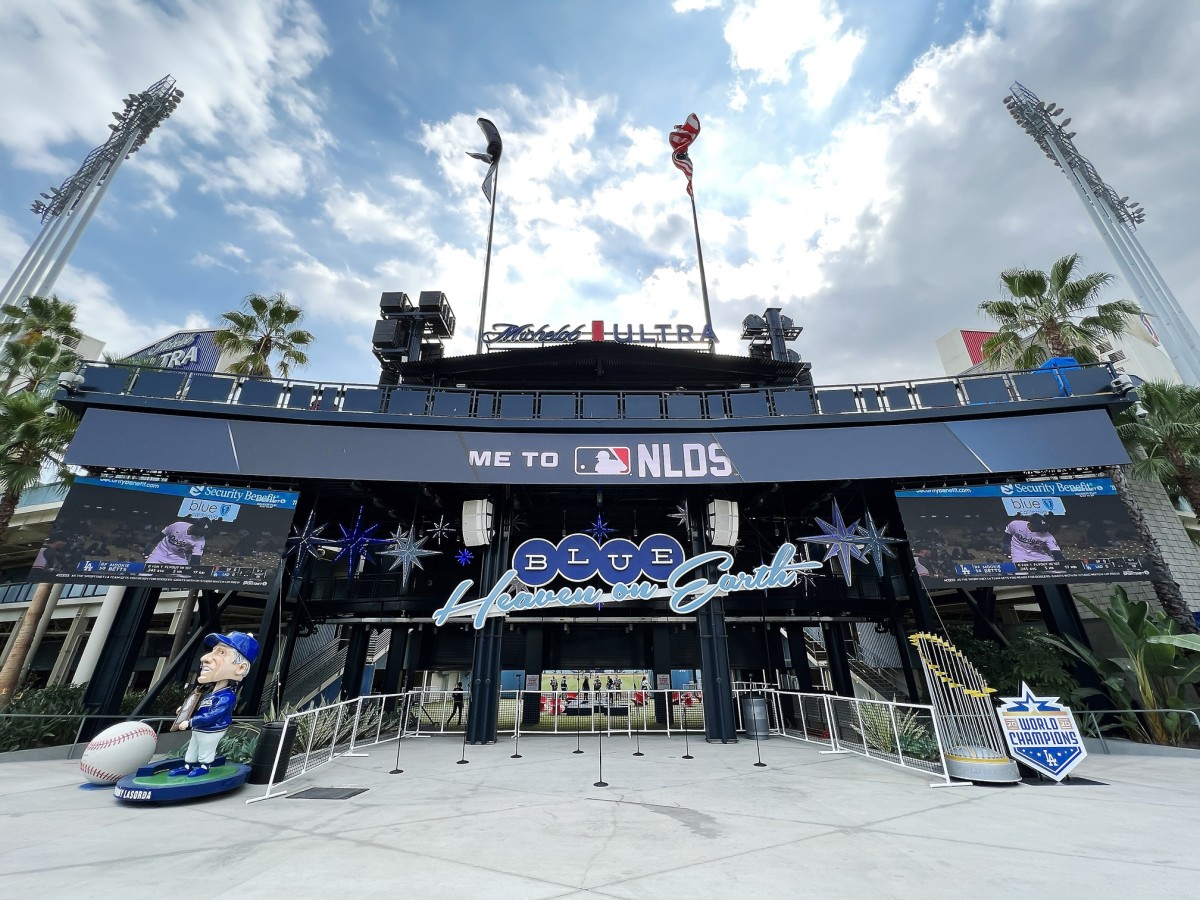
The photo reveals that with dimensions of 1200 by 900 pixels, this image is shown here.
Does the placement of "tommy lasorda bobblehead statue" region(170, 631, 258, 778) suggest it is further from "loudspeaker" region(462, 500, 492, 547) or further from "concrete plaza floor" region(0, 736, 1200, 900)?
"loudspeaker" region(462, 500, 492, 547)

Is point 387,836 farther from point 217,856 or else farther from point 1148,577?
point 1148,577

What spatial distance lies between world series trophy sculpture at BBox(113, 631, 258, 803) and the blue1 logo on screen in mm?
6314

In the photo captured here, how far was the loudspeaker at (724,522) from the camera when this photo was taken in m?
16.7

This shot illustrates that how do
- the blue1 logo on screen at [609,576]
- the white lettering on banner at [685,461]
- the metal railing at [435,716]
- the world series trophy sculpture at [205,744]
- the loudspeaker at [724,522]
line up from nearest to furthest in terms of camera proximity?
1. the world series trophy sculpture at [205,744]
2. the blue1 logo on screen at [609,576]
3. the white lettering on banner at [685,461]
4. the loudspeaker at [724,522]
5. the metal railing at [435,716]

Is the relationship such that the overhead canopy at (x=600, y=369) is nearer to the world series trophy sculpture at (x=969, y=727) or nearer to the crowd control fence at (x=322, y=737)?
the crowd control fence at (x=322, y=737)

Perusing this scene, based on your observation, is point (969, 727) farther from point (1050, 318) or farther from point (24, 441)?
point (24, 441)

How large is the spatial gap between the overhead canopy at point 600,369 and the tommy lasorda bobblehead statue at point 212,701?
15.4 meters

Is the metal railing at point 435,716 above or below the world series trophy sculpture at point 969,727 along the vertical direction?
below

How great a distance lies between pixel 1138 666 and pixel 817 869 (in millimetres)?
16415

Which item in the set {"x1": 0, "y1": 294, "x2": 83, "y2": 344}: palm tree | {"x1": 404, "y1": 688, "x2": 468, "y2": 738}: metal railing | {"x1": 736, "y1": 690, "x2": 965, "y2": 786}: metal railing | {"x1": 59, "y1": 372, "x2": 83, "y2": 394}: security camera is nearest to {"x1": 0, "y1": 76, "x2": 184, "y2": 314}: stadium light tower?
{"x1": 0, "y1": 294, "x2": 83, "y2": 344}: palm tree

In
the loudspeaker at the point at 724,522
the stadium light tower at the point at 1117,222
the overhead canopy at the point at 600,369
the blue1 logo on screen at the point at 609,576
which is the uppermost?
the stadium light tower at the point at 1117,222

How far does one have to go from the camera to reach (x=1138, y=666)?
14.0 m

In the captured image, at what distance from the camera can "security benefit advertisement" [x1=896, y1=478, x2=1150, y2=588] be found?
588 inches

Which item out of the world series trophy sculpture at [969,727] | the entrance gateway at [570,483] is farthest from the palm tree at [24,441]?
the world series trophy sculpture at [969,727]
